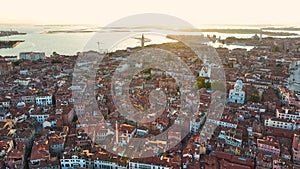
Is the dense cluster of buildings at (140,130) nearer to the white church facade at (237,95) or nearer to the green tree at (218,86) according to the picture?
the white church facade at (237,95)

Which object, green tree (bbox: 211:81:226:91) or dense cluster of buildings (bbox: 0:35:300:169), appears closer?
dense cluster of buildings (bbox: 0:35:300:169)

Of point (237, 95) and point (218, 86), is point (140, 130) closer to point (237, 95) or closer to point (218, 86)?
point (237, 95)

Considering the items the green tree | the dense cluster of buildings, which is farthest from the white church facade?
the green tree

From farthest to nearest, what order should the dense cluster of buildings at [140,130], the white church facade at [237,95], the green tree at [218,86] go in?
the green tree at [218,86]
the white church facade at [237,95]
the dense cluster of buildings at [140,130]

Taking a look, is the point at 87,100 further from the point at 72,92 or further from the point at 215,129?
the point at 215,129

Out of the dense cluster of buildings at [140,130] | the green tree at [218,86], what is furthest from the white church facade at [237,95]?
the green tree at [218,86]

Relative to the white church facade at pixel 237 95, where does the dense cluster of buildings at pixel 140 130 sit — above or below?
below

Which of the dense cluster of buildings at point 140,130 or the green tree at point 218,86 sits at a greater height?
the green tree at point 218,86

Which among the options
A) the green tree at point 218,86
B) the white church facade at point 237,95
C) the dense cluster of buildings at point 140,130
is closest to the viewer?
the dense cluster of buildings at point 140,130

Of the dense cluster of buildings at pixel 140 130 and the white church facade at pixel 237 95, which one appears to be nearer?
the dense cluster of buildings at pixel 140 130

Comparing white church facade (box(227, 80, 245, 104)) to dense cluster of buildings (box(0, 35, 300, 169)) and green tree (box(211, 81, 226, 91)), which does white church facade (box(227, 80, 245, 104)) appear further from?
green tree (box(211, 81, 226, 91))

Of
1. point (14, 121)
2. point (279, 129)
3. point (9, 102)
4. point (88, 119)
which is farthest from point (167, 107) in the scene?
point (9, 102)

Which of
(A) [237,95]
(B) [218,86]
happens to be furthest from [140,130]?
(B) [218,86]
